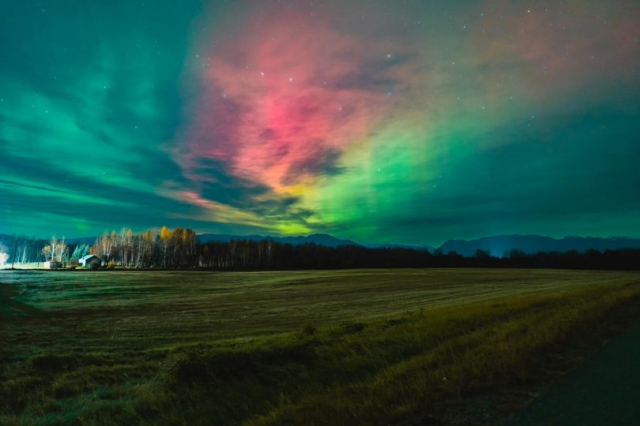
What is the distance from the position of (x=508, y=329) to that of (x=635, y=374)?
19.7ft

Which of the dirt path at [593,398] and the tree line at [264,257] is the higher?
the tree line at [264,257]

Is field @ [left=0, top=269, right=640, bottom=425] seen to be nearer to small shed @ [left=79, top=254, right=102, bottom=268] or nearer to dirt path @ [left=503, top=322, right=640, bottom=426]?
dirt path @ [left=503, top=322, right=640, bottom=426]

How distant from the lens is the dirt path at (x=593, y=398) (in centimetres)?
611

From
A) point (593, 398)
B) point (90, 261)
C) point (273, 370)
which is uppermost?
point (90, 261)

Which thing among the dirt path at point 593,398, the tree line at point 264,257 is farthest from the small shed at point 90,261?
the dirt path at point 593,398

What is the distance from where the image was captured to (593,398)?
23.1 feet

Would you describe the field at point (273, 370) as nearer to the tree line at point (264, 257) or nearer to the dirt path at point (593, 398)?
the dirt path at point (593, 398)

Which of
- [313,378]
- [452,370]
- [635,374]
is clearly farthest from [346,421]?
[635,374]

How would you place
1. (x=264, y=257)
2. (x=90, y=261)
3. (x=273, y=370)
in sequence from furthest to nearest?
(x=264, y=257), (x=90, y=261), (x=273, y=370)

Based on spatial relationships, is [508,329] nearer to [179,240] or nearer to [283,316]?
[283,316]

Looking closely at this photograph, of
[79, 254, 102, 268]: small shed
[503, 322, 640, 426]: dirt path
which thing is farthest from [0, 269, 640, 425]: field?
[79, 254, 102, 268]: small shed

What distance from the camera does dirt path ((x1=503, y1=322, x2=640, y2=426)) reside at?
611 centimetres

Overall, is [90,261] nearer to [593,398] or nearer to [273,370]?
[273,370]

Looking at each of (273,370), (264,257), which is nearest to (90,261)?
(264,257)
